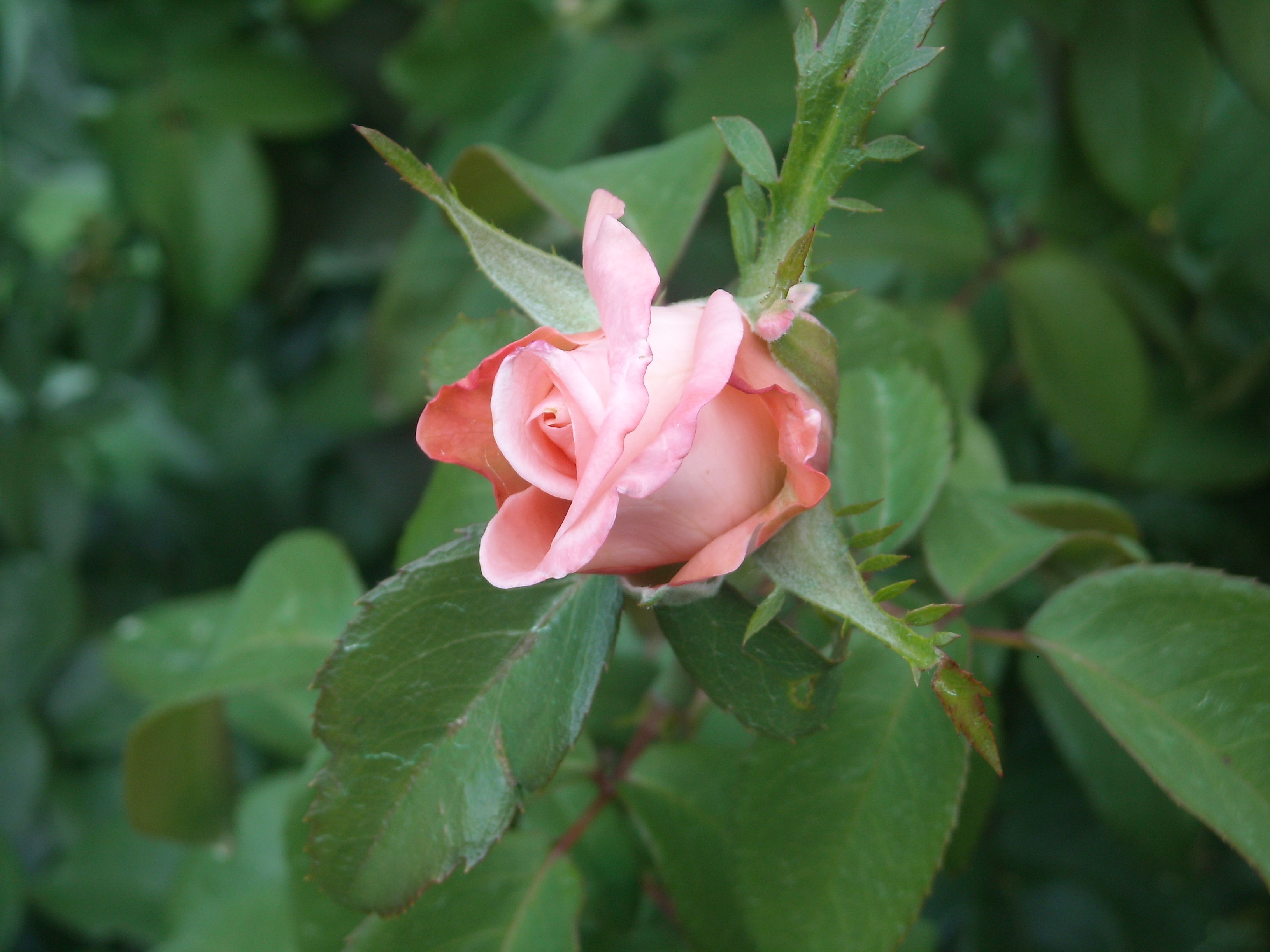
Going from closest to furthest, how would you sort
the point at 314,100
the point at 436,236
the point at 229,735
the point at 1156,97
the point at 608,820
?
the point at 608,820, the point at 229,735, the point at 1156,97, the point at 436,236, the point at 314,100

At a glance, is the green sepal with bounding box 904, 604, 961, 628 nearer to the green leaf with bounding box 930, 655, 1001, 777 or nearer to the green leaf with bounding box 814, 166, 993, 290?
the green leaf with bounding box 930, 655, 1001, 777

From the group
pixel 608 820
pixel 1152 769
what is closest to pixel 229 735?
pixel 608 820

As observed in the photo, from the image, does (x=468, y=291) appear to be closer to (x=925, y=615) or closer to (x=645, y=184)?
(x=645, y=184)

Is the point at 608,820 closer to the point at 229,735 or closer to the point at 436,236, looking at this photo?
the point at 229,735

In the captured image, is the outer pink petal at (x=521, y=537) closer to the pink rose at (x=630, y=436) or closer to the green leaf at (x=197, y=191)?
the pink rose at (x=630, y=436)

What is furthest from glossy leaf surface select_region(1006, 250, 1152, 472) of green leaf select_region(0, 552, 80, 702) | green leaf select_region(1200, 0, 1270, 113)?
green leaf select_region(0, 552, 80, 702)

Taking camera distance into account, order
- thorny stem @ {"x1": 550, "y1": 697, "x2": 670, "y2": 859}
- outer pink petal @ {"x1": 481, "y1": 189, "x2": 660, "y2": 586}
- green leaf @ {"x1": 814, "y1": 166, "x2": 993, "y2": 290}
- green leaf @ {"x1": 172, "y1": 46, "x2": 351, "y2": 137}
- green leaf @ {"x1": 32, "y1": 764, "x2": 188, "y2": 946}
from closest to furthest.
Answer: outer pink petal @ {"x1": 481, "y1": 189, "x2": 660, "y2": 586}
thorny stem @ {"x1": 550, "y1": 697, "x2": 670, "y2": 859}
green leaf @ {"x1": 814, "y1": 166, "x2": 993, "y2": 290}
green leaf @ {"x1": 32, "y1": 764, "x2": 188, "y2": 946}
green leaf @ {"x1": 172, "y1": 46, "x2": 351, "y2": 137}
